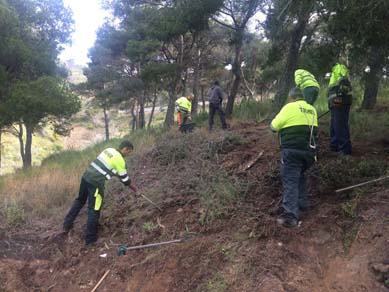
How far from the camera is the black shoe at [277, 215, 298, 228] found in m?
5.24

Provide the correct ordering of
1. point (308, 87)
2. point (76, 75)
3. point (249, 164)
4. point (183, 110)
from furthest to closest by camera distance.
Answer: point (76, 75), point (183, 110), point (249, 164), point (308, 87)

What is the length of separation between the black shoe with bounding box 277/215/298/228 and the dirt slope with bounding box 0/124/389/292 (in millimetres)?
88

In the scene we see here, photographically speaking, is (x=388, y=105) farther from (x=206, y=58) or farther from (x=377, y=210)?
(x=206, y=58)

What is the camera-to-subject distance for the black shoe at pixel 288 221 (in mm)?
5242

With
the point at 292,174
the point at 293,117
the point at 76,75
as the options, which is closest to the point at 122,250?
the point at 292,174

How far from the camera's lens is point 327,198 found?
5941mm

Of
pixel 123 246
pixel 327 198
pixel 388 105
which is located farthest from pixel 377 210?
pixel 388 105

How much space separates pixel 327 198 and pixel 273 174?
1.10 meters

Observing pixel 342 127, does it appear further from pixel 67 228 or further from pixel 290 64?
pixel 67 228

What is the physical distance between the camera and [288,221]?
5273 millimetres

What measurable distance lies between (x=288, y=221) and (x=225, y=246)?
86 centimetres

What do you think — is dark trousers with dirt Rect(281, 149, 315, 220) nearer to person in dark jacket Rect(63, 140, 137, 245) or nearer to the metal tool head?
the metal tool head

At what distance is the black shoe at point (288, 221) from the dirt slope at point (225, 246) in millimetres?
88

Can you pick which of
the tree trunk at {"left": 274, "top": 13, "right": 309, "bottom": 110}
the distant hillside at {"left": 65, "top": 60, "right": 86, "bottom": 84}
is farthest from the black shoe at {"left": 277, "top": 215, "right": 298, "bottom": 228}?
the distant hillside at {"left": 65, "top": 60, "right": 86, "bottom": 84}
